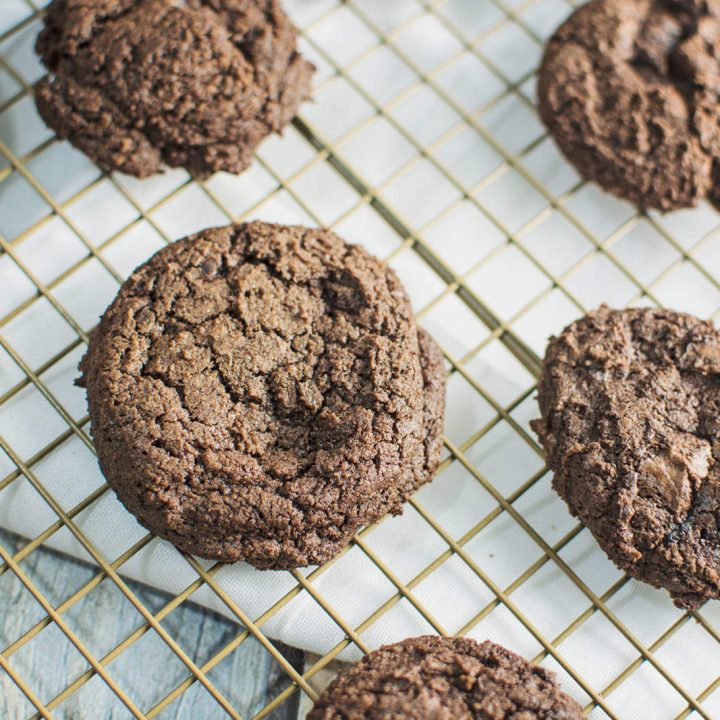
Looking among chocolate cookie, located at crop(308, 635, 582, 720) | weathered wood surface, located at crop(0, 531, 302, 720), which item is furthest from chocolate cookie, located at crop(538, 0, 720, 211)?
weathered wood surface, located at crop(0, 531, 302, 720)

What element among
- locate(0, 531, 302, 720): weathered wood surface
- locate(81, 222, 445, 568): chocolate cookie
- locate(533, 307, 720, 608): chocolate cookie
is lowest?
locate(533, 307, 720, 608): chocolate cookie

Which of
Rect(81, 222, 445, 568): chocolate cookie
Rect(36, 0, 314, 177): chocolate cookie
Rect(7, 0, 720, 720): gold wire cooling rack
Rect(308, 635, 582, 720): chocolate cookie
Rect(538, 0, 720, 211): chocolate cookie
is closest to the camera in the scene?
Rect(308, 635, 582, 720): chocolate cookie

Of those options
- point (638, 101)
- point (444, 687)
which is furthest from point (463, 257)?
point (444, 687)

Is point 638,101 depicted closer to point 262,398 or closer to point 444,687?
point 262,398

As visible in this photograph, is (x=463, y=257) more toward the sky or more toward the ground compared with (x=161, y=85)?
more toward the ground

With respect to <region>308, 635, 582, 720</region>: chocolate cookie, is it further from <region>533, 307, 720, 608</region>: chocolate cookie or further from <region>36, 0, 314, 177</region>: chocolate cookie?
<region>36, 0, 314, 177</region>: chocolate cookie

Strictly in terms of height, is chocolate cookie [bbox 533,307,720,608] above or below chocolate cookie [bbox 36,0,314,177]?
below

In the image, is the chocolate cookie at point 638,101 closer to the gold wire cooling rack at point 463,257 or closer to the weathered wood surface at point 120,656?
the gold wire cooling rack at point 463,257
